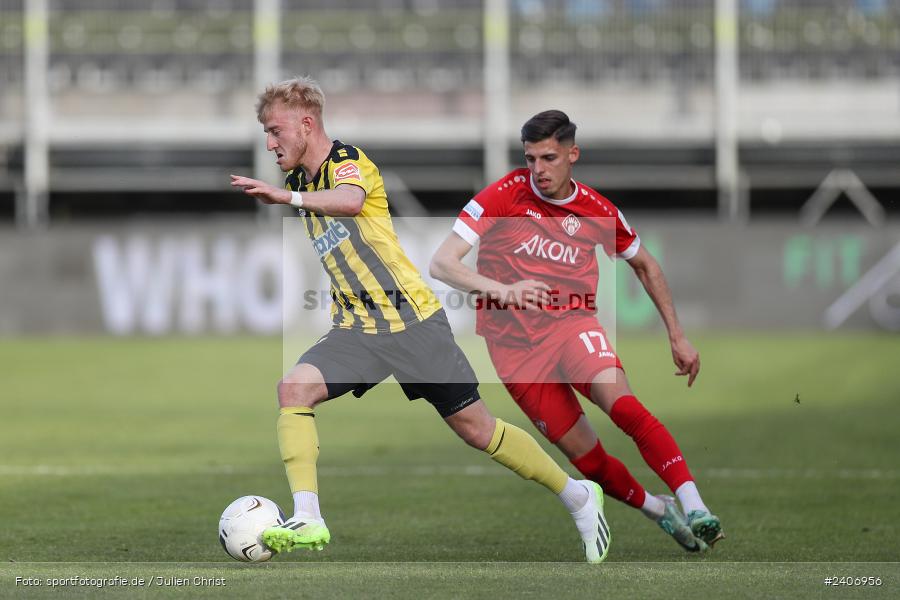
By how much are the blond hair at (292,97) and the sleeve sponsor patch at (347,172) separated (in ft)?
0.90

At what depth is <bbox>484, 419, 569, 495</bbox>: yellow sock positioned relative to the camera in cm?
→ 664

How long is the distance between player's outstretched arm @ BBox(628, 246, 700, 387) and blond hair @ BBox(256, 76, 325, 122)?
1828 mm

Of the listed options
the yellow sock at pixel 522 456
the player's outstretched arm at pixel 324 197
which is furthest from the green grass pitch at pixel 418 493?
the player's outstretched arm at pixel 324 197

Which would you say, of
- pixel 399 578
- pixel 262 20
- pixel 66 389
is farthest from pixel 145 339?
pixel 399 578

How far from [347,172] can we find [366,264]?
0.44 metres

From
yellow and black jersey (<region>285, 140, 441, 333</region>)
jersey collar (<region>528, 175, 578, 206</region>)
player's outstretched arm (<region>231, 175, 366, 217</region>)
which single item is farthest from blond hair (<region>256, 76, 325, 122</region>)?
jersey collar (<region>528, 175, 578, 206</region>)

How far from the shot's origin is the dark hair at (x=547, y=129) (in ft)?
22.4

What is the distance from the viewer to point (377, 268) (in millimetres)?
6410

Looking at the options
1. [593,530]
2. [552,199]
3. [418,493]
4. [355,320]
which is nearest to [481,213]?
[552,199]

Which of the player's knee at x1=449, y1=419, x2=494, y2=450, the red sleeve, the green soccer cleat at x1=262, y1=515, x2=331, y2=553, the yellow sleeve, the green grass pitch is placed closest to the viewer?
the green grass pitch

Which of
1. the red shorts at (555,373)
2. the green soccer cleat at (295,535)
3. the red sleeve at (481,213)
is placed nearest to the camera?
the green soccer cleat at (295,535)

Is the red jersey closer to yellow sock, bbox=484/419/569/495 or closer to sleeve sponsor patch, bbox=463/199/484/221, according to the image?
sleeve sponsor patch, bbox=463/199/484/221

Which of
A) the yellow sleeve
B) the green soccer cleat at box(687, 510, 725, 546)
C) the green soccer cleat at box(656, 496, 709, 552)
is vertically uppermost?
→ the yellow sleeve

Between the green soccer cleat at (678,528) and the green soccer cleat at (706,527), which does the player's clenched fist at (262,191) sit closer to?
the green soccer cleat at (706,527)
